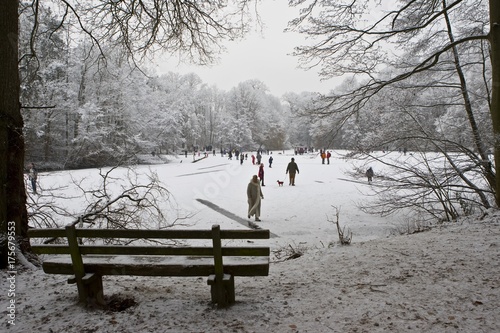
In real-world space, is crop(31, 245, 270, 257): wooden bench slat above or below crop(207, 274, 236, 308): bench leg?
above

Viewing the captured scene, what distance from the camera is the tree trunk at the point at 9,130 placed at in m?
4.15

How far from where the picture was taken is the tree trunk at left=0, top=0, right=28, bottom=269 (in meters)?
4.15

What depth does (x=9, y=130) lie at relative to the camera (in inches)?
165

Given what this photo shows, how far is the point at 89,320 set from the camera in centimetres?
308

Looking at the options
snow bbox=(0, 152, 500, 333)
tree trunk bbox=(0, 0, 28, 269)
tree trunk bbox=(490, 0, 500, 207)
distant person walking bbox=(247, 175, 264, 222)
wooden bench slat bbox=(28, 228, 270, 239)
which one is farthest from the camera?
distant person walking bbox=(247, 175, 264, 222)

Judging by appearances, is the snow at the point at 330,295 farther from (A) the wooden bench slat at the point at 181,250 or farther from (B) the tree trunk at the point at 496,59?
(B) the tree trunk at the point at 496,59

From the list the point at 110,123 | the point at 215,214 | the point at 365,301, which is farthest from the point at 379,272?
the point at 110,123

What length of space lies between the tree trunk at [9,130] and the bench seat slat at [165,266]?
139 centimetres

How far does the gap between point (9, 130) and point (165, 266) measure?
2990 millimetres

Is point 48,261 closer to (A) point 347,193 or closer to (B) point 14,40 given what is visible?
(B) point 14,40

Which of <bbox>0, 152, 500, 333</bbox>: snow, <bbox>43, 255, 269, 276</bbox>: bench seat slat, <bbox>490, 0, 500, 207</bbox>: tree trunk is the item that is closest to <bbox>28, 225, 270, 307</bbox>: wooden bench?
<bbox>43, 255, 269, 276</bbox>: bench seat slat

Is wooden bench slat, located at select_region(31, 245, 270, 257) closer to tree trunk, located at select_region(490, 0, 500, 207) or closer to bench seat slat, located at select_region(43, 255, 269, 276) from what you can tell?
bench seat slat, located at select_region(43, 255, 269, 276)

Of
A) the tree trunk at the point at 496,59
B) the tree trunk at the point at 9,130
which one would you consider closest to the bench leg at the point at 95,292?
the tree trunk at the point at 9,130

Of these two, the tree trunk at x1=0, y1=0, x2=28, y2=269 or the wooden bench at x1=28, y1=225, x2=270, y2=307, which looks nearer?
the wooden bench at x1=28, y1=225, x2=270, y2=307
